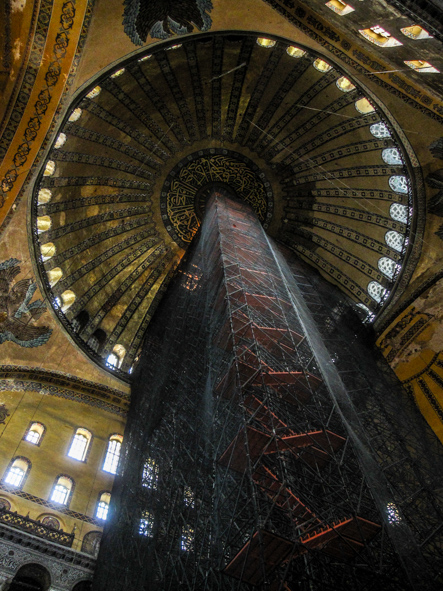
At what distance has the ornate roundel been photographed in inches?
568

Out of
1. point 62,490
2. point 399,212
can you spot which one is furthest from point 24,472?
point 399,212

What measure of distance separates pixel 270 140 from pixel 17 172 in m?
7.12

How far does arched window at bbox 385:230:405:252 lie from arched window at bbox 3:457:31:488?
1031 cm

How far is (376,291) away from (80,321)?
8433 mm

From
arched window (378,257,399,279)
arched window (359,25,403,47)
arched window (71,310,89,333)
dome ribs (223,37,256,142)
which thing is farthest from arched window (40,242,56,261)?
arched window (378,257,399,279)

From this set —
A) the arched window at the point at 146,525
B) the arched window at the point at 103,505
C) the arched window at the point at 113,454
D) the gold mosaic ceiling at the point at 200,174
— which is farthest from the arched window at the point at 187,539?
the gold mosaic ceiling at the point at 200,174

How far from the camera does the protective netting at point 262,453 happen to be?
539cm

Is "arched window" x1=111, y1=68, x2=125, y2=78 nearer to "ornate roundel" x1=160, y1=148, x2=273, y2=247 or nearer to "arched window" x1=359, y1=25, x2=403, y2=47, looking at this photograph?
"ornate roundel" x1=160, y1=148, x2=273, y2=247

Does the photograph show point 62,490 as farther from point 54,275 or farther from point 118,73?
point 118,73

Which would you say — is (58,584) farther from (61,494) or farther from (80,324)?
(80,324)

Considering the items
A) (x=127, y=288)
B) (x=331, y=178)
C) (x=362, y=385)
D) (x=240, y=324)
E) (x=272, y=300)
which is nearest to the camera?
(x=240, y=324)

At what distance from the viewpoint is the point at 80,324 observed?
1320cm

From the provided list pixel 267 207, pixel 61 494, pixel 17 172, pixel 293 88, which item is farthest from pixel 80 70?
pixel 61 494

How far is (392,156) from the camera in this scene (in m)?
11.4
